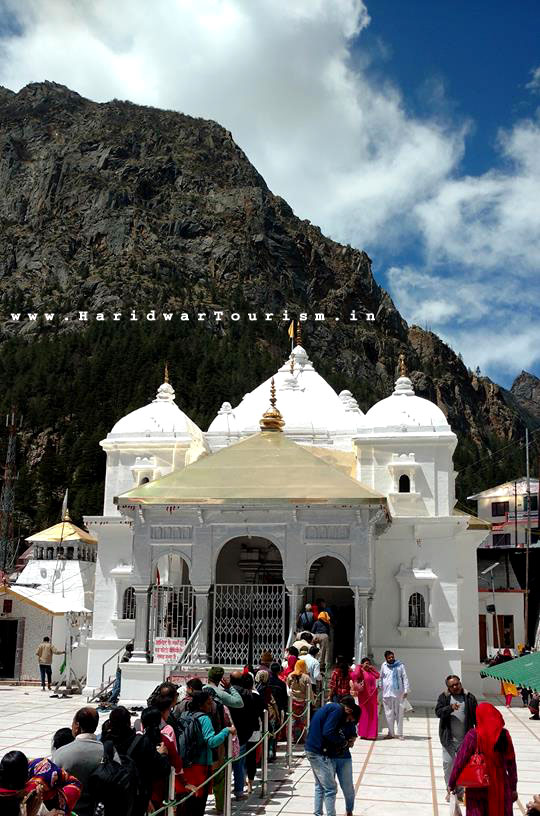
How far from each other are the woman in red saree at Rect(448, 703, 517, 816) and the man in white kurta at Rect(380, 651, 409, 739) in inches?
304

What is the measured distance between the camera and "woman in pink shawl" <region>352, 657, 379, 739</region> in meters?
15.7

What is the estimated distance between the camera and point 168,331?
97.9 m

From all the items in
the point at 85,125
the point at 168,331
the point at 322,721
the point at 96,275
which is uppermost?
the point at 85,125

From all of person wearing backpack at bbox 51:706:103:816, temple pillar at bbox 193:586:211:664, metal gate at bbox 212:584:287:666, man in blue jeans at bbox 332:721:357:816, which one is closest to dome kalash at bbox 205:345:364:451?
metal gate at bbox 212:584:287:666

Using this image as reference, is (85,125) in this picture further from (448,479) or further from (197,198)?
(448,479)

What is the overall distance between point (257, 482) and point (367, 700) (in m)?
5.91

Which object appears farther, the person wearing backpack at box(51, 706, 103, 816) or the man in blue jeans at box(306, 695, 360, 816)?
the man in blue jeans at box(306, 695, 360, 816)

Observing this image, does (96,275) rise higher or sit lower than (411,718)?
higher

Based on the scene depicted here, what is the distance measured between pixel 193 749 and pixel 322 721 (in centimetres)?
158

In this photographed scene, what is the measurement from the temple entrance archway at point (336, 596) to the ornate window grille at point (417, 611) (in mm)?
1551

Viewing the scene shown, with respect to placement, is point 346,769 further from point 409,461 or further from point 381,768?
point 409,461

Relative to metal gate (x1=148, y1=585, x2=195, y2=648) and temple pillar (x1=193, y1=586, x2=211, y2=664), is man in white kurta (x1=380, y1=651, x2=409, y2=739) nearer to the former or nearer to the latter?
temple pillar (x1=193, y1=586, x2=211, y2=664)

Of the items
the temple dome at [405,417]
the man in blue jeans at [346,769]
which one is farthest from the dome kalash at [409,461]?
the man in blue jeans at [346,769]

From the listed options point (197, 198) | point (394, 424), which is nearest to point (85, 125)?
point (197, 198)
